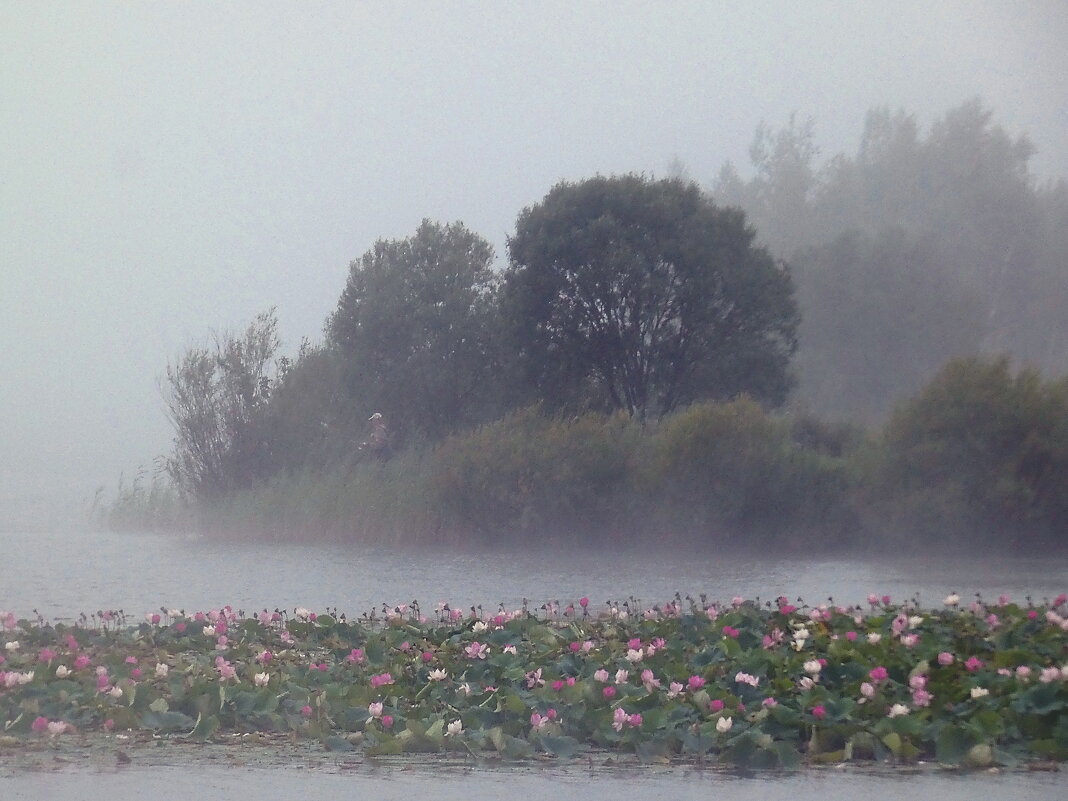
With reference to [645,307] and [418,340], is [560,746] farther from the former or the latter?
[418,340]

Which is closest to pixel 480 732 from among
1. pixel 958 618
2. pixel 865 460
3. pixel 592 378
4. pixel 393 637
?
pixel 393 637

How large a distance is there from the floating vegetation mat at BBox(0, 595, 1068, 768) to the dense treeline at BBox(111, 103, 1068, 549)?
8885 millimetres

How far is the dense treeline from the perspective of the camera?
16875 millimetres

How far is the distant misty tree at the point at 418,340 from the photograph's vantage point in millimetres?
26656

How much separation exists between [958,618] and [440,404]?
19640 millimetres

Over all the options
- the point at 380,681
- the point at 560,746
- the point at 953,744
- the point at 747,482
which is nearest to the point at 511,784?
the point at 560,746

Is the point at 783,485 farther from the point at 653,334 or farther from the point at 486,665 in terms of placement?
the point at 486,665

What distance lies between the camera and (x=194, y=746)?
5.59 m

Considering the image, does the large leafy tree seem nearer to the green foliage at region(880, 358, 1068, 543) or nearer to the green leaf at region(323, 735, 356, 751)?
the green foliage at region(880, 358, 1068, 543)

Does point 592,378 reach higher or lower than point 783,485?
higher

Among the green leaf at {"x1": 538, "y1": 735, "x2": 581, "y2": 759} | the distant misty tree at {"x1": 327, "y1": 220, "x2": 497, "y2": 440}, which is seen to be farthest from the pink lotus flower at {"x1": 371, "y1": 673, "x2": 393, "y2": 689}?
the distant misty tree at {"x1": 327, "y1": 220, "x2": 497, "y2": 440}

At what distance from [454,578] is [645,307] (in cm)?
1299

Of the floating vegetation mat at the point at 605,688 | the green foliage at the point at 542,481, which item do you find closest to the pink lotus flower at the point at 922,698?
the floating vegetation mat at the point at 605,688

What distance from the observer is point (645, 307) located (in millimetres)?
25359
